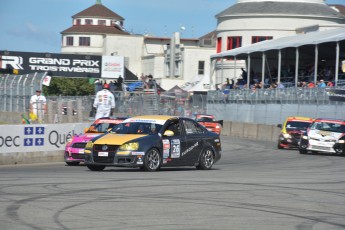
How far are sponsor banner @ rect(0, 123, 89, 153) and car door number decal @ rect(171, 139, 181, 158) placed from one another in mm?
4871

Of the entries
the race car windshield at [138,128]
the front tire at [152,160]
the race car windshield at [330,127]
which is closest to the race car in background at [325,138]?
the race car windshield at [330,127]

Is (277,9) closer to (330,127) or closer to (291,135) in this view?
(291,135)

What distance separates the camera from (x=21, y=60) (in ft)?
163

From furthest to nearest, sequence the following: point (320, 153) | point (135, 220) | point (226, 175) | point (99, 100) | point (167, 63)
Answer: point (167, 63) → point (320, 153) → point (99, 100) → point (226, 175) → point (135, 220)

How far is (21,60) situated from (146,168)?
31351 millimetres

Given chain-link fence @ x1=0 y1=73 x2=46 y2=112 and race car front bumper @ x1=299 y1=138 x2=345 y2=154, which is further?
chain-link fence @ x1=0 y1=73 x2=46 y2=112

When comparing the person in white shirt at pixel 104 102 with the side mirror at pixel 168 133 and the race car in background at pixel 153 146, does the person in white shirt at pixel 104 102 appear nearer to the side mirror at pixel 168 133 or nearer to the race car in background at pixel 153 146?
the race car in background at pixel 153 146

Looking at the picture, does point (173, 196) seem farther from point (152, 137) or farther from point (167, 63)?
point (167, 63)

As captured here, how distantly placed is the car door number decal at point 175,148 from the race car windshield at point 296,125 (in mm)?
16703

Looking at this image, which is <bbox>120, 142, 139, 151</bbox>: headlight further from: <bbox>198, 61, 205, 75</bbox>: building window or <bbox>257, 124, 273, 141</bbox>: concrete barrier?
<bbox>198, 61, 205, 75</bbox>: building window

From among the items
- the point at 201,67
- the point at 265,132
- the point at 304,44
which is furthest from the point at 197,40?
the point at 265,132

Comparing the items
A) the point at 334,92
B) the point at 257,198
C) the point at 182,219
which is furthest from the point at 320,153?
the point at 182,219

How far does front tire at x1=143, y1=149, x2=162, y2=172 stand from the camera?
1960cm

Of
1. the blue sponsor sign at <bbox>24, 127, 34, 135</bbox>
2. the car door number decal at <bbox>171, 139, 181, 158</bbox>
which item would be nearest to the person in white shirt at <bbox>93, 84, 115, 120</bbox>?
the blue sponsor sign at <bbox>24, 127, 34, 135</bbox>
